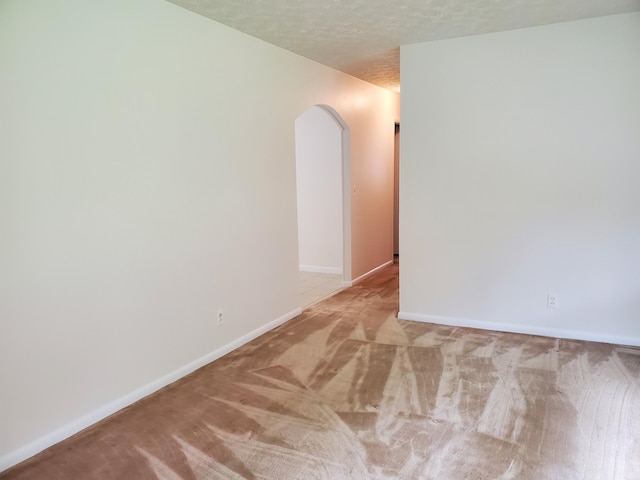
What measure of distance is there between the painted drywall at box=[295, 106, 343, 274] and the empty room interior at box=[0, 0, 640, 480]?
1175mm

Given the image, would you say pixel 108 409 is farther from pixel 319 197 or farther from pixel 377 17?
pixel 319 197

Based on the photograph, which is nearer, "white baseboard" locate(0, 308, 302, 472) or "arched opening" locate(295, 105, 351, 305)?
"white baseboard" locate(0, 308, 302, 472)

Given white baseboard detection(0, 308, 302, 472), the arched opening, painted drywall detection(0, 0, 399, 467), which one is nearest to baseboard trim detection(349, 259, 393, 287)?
the arched opening

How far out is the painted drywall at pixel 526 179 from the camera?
129 inches

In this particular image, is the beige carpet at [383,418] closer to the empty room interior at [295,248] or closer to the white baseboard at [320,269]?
the empty room interior at [295,248]

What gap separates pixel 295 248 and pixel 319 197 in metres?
2.06

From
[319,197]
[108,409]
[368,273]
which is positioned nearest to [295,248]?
[368,273]

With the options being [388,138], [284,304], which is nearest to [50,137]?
[284,304]

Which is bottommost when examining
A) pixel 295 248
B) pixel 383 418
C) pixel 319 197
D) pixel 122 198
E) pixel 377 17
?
pixel 383 418

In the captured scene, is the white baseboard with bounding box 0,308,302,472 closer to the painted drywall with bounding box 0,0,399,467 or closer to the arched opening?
the painted drywall with bounding box 0,0,399,467

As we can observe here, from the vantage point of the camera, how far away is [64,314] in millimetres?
2262

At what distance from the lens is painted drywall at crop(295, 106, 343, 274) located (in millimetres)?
5973

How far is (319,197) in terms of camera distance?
618cm

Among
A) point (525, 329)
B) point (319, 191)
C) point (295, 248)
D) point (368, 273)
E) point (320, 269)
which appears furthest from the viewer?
point (320, 269)
